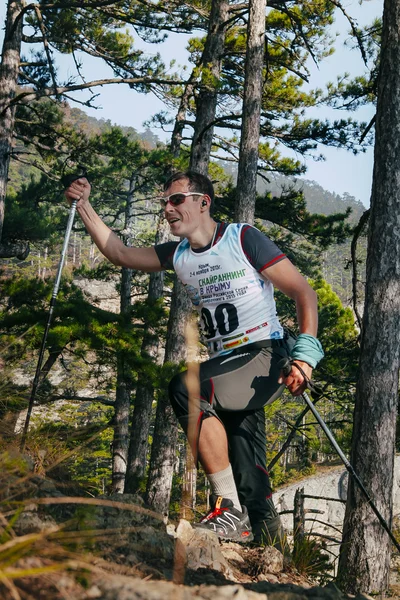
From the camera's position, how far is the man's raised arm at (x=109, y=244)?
4.27 metres

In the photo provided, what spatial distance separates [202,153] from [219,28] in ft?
9.04

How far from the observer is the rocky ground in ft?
5.39

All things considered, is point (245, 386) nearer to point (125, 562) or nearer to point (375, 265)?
point (125, 562)

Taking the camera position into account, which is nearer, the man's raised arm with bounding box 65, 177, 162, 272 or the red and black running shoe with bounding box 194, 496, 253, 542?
the red and black running shoe with bounding box 194, 496, 253, 542

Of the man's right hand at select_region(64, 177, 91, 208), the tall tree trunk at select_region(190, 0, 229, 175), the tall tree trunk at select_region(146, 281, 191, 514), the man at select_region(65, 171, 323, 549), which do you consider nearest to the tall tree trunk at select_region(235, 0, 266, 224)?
the tall tree trunk at select_region(190, 0, 229, 175)

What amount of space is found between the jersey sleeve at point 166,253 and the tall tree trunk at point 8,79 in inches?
321

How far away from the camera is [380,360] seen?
4.90 metres

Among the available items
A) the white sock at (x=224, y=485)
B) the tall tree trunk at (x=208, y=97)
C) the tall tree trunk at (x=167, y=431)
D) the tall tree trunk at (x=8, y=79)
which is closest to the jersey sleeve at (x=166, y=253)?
the white sock at (x=224, y=485)

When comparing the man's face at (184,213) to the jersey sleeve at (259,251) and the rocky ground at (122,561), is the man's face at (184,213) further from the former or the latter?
the rocky ground at (122,561)

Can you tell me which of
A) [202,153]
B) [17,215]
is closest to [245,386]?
[202,153]

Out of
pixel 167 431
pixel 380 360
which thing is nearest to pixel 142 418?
pixel 167 431

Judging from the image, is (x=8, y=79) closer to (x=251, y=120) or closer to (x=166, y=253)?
(x=251, y=120)

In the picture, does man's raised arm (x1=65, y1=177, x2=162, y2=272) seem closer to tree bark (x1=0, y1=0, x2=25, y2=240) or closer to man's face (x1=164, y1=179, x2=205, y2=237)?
man's face (x1=164, y1=179, x2=205, y2=237)

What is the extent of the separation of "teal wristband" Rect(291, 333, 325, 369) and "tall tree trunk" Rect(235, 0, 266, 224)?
6957mm
